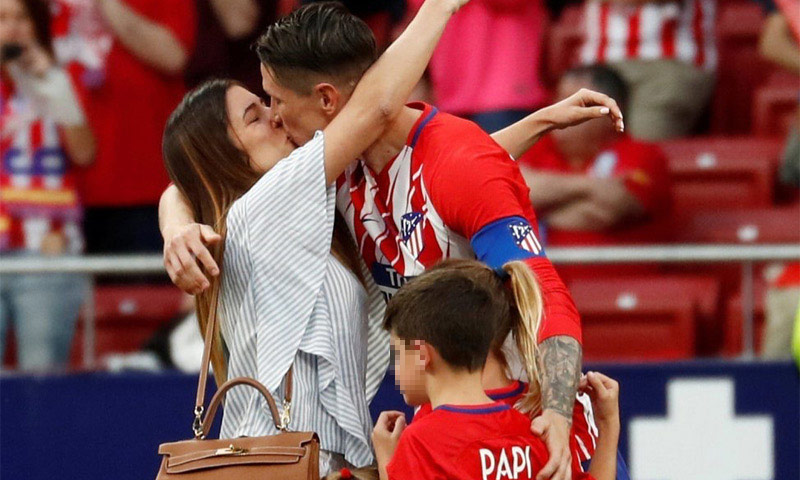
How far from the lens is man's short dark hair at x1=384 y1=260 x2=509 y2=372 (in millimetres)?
2666

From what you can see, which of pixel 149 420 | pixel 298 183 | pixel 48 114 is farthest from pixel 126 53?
pixel 298 183

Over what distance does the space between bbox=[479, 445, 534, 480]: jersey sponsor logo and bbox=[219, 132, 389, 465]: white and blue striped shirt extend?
1.35 feet

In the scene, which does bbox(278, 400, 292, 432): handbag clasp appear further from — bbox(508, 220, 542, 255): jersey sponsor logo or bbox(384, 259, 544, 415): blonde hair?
bbox(508, 220, 542, 255): jersey sponsor logo

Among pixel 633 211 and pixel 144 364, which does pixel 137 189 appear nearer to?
pixel 144 364

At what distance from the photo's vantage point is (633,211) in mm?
5668

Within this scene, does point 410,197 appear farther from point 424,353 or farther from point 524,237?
point 424,353

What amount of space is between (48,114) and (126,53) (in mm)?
502

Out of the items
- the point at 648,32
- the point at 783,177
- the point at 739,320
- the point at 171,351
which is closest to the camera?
the point at 739,320

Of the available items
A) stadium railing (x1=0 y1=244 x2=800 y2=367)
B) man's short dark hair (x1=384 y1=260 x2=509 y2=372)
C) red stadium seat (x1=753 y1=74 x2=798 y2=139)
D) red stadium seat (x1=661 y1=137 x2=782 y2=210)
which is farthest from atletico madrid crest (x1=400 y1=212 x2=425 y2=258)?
red stadium seat (x1=753 y1=74 x2=798 y2=139)

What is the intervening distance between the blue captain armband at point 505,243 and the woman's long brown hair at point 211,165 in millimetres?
399

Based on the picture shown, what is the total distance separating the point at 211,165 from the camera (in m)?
3.09

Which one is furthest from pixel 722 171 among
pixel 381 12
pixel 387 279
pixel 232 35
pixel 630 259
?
pixel 387 279

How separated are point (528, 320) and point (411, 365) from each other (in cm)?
21

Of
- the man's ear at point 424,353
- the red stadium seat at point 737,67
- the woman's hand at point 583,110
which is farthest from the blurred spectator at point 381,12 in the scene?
the man's ear at point 424,353
